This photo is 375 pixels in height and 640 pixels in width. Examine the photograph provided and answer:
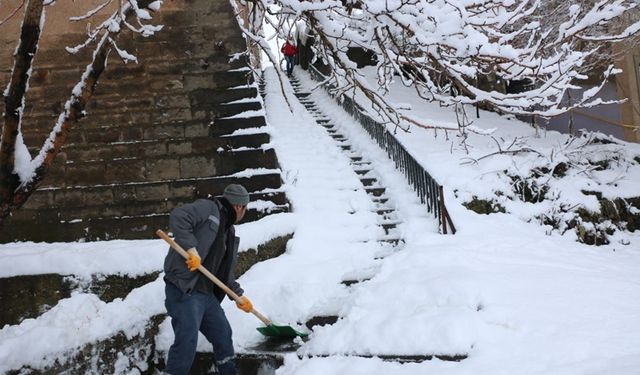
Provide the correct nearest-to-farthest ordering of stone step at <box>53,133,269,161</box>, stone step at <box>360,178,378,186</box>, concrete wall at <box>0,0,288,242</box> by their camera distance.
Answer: concrete wall at <box>0,0,288,242</box>, stone step at <box>53,133,269,161</box>, stone step at <box>360,178,378,186</box>

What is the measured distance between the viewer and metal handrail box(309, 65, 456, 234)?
24.5 feet

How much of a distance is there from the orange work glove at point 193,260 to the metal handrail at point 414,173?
2.18 m

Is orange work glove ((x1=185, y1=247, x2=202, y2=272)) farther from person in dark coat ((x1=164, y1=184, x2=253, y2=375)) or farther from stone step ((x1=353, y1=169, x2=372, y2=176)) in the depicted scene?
stone step ((x1=353, y1=169, x2=372, y2=176))

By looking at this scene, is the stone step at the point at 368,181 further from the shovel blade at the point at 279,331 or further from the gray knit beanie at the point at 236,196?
the gray knit beanie at the point at 236,196

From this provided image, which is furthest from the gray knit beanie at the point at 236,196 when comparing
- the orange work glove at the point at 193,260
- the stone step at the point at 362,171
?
the stone step at the point at 362,171

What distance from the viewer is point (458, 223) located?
770 centimetres

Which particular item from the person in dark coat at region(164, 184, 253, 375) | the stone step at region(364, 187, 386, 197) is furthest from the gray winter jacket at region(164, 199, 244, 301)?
the stone step at region(364, 187, 386, 197)

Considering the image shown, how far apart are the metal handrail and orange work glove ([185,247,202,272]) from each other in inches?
85.8

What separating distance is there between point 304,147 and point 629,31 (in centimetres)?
679

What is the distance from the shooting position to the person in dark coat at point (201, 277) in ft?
14.9

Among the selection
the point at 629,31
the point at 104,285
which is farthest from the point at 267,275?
the point at 629,31

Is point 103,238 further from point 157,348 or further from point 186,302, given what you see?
point 186,302

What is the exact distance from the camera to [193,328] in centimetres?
455

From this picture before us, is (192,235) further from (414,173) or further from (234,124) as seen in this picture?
(414,173)
